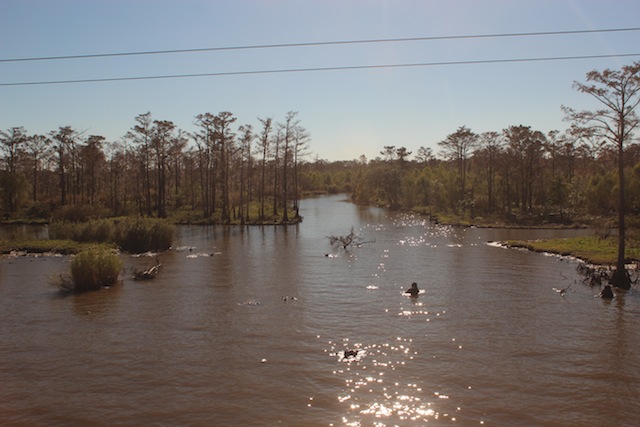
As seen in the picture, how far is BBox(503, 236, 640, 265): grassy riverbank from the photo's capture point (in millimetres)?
30952

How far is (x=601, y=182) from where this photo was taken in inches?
1930

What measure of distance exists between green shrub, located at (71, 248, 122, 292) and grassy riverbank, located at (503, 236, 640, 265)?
26.5 metres

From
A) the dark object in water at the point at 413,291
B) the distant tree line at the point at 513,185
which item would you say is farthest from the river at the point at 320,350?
the distant tree line at the point at 513,185

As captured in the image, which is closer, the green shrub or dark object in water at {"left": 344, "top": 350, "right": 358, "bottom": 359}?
dark object in water at {"left": 344, "top": 350, "right": 358, "bottom": 359}

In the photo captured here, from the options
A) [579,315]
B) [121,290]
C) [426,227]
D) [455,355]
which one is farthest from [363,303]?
[426,227]

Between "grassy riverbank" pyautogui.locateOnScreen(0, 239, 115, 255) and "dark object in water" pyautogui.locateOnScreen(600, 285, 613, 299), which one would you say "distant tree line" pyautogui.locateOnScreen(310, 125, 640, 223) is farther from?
"grassy riverbank" pyautogui.locateOnScreen(0, 239, 115, 255)

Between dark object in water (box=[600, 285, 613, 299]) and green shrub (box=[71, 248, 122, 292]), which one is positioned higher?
green shrub (box=[71, 248, 122, 292])

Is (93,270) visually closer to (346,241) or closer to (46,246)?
(46,246)

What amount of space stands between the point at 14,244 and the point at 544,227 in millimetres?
48164

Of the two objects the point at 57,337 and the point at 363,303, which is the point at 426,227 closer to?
the point at 363,303

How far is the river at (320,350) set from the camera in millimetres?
11516

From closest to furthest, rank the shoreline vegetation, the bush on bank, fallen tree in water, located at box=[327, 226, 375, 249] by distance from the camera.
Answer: the shoreline vegetation → the bush on bank → fallen tree in water, located at box=[327, 226, 375, 249]

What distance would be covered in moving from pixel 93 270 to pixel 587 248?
30.7 metres

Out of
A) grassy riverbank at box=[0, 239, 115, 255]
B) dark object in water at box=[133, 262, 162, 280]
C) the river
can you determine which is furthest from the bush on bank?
dark object in water at box=[133, 262, 162, 280]
